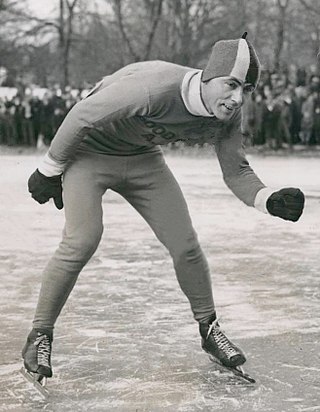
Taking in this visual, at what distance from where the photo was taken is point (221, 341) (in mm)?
4910

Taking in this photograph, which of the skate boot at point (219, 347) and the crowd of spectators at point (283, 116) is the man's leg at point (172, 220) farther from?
the crowd of spectators at point (283, 116)

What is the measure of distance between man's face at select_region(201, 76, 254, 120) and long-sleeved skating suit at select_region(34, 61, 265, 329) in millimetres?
64

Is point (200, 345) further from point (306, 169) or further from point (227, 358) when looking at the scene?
point (306, 169)

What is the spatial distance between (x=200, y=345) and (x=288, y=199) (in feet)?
4.00

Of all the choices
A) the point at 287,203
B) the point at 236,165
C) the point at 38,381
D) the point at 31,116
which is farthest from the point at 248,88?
the point at 31,116

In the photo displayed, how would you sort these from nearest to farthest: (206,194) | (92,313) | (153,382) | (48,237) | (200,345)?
(153,382), (200,345), (92,313), (48,237), (206,194)

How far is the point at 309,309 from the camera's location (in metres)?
6.40

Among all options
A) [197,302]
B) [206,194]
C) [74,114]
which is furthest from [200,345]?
[206,194]

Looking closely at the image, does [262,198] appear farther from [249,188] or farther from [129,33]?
[129,33]

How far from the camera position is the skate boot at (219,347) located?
482 centimetres

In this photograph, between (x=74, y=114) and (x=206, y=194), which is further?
(x=206, y=194)

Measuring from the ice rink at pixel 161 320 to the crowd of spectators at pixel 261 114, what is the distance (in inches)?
505

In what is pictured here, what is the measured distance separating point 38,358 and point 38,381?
98mm

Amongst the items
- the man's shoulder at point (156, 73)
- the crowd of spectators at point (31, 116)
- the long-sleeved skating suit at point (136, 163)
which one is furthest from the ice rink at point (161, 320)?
the crowd of spectators at point (31, 116)
